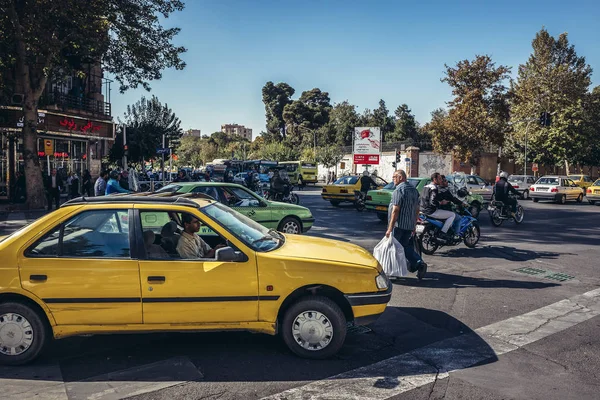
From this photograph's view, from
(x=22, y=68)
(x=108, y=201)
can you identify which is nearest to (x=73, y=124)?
(x=22, y=68)

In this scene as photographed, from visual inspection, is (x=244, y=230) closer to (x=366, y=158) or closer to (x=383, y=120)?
(x=366, y=158)

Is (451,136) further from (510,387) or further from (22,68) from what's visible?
(510,387)

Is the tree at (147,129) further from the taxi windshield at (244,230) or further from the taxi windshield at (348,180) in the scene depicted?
the taxi windshield at (244,230)

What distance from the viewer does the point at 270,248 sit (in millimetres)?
4902

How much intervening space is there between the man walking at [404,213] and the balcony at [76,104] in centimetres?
2303

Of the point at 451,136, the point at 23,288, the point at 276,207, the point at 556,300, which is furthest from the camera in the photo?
the point at 451,136

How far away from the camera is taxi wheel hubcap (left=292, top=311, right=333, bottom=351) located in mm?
4676

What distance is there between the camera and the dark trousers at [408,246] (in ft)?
25.4

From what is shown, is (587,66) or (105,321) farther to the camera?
(587,66)

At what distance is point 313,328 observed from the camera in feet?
15.4

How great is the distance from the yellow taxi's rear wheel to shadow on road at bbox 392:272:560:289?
17.1 feet

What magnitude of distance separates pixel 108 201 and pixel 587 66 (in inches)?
2148

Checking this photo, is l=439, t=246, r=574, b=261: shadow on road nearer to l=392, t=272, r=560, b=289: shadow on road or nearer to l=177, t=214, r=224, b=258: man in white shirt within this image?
l=392, t=272, r=560, b=289: shadow on road

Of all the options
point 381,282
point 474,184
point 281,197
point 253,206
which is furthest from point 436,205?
point 474,184
